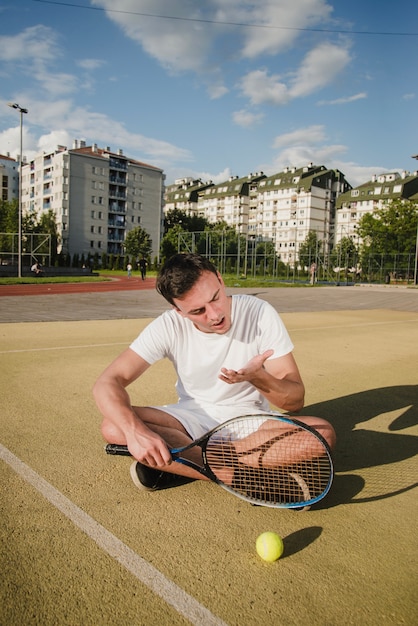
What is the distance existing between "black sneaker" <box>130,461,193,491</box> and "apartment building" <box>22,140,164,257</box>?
82.8 metres

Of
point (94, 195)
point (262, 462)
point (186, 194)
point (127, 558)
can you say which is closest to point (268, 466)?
point (262, 462)

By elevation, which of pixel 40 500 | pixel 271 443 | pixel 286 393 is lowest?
pixel 40 500

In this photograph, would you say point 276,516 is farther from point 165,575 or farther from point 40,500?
point 40,500

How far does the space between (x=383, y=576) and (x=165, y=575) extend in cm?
95

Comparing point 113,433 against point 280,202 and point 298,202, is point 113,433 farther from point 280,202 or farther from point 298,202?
point 280,202

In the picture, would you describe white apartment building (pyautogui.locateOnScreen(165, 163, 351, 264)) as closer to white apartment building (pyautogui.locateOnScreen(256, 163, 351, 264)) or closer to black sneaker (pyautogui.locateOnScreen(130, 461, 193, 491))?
white apartment building (pyautogui.locateOnScreen(256, 163, 351, 264))

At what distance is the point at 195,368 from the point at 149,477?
68cm

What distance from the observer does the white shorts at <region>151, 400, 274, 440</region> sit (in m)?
2.98

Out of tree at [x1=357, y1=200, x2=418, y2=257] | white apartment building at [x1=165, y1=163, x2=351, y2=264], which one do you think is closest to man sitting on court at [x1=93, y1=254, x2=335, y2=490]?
tree at [x1=357, y1=200, x2=418, y2=257]

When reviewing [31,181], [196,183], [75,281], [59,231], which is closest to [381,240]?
[75,281]

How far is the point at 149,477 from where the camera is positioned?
2871 mm

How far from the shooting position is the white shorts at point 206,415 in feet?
9.77

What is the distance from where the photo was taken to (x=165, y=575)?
83.7 inches

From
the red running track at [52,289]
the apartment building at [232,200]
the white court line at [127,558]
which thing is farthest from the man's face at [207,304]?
the apartment building at [232,200]
